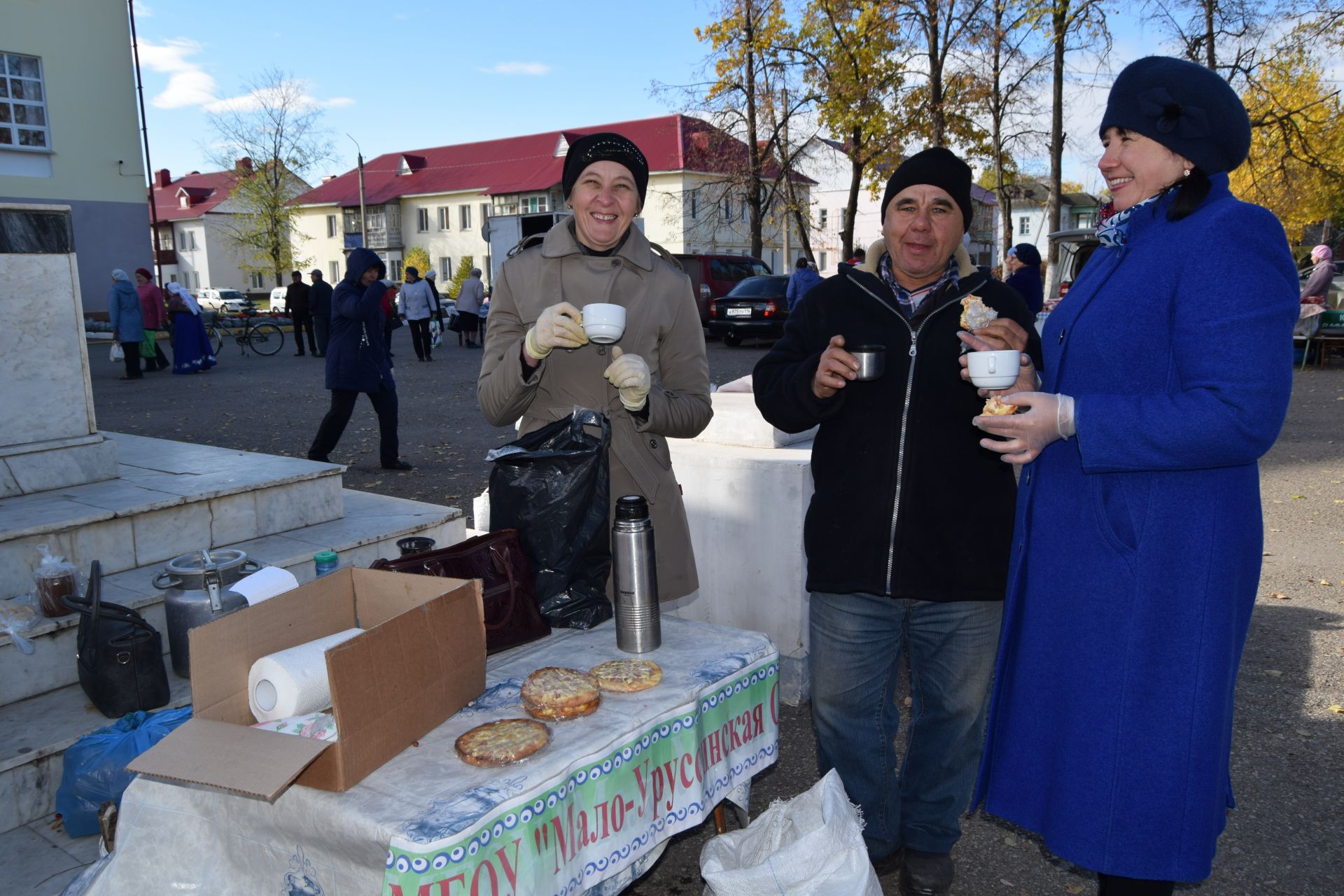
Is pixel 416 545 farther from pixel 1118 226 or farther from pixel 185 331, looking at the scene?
pixel 185 331

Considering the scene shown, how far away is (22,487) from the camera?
4465 mm

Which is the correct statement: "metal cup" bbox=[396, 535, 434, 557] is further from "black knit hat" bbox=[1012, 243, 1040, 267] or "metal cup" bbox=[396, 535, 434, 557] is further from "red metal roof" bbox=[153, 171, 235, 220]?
"red metal roof" bbox=[153, 171, 235, 220]

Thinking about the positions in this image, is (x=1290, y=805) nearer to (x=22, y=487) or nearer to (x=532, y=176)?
(x=22, y=487)

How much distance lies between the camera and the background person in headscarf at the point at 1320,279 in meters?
14.2

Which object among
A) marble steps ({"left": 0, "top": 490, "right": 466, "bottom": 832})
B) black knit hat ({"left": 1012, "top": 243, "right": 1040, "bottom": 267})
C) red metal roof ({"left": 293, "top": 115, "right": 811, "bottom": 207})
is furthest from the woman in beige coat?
red metal roof ({"left": 293, "top": 115, "right": 811, "bottom": 207})

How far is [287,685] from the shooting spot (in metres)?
1.78

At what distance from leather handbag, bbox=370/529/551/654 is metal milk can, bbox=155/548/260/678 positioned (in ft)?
3.19

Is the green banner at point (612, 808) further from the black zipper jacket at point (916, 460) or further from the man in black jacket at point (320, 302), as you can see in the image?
the man in black jacket at point (320, 302)

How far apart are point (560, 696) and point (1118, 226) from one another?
5.38 ft

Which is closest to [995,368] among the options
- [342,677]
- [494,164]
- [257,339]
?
[342,677]

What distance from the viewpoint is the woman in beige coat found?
2.64m

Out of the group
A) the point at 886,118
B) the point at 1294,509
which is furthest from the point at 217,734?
the point at 886,118

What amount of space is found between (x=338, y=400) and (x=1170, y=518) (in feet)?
23.8

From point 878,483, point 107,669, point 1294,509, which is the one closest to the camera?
point 878,483
